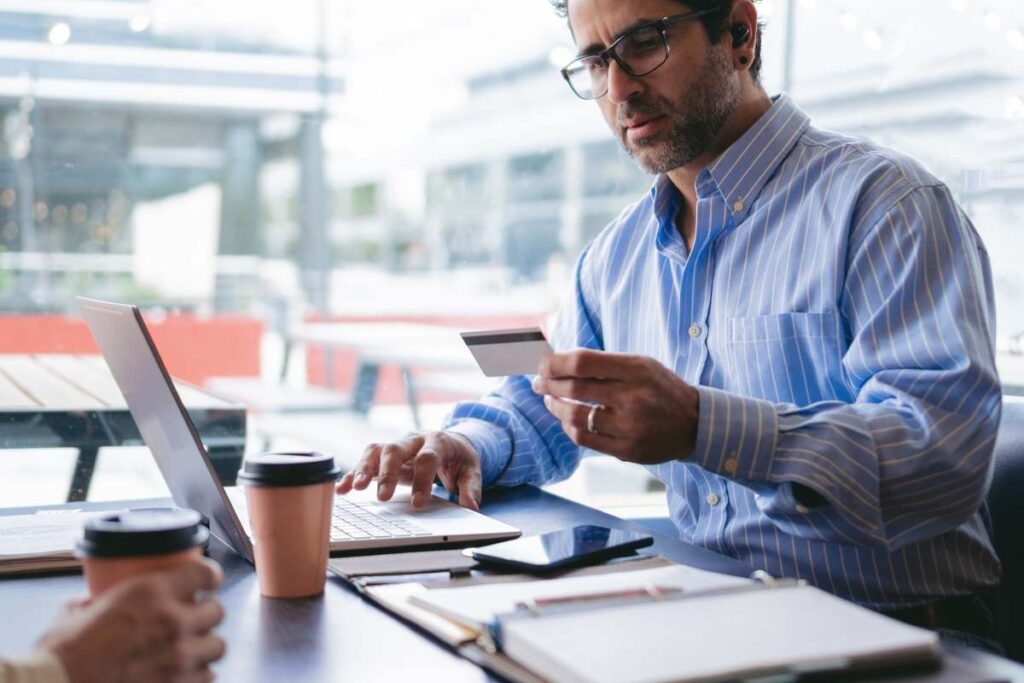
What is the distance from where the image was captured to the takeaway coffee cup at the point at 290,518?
0.97 meters

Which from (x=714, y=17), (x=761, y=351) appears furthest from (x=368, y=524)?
(x=714, y=17)

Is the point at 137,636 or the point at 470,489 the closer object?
the point at 137,636

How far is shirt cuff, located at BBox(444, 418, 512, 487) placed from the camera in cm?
154

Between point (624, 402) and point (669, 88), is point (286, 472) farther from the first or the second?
point (669, 88)

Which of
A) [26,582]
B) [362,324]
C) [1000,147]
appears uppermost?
[1000,147]

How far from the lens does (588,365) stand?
1.08 meters

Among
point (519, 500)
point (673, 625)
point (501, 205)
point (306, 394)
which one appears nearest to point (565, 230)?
point (501, 205)

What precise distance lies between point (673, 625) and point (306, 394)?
81.8 inches

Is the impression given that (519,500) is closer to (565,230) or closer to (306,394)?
(306,394)

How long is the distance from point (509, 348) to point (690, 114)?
0.69 m

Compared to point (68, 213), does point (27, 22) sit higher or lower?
higher

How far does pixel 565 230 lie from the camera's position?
310cm

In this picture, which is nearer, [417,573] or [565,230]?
[417,573]

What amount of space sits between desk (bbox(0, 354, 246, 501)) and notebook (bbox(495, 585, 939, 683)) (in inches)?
55.6
